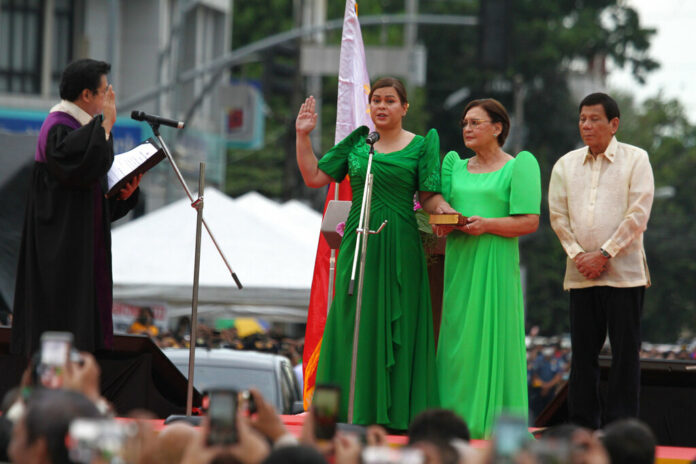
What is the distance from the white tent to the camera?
52.7 feet

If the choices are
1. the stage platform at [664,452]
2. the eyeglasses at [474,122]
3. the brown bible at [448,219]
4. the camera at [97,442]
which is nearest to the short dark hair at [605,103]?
the eyeglasses at [474,122]

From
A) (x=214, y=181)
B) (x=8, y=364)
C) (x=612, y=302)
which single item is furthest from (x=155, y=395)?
(x=214, y=181)

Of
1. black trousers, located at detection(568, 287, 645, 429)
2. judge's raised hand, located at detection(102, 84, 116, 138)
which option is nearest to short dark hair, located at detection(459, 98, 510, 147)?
black trousers, located at detection(568, 287, 645, 429)

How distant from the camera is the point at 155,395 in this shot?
886cm

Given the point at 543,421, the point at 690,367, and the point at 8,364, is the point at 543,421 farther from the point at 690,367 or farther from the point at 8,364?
the point at 8,364

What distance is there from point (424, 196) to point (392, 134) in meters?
0.39

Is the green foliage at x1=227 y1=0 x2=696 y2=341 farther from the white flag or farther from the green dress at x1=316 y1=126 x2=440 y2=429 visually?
the green dress at x1=316 y1=126 x2=440 y2=429

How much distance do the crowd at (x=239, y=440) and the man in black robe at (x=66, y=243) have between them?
163 cm

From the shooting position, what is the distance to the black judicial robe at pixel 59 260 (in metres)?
7.02

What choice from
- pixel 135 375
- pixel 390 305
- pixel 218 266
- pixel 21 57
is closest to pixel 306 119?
pixel 390 305

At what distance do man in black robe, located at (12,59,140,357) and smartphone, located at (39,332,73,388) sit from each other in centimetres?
232

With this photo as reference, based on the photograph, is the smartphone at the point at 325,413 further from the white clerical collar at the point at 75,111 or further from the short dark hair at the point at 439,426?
the white clerical collar at the point at 75,111

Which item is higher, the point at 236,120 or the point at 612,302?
the point at 236,120

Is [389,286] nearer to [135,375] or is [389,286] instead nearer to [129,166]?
[129,166]
